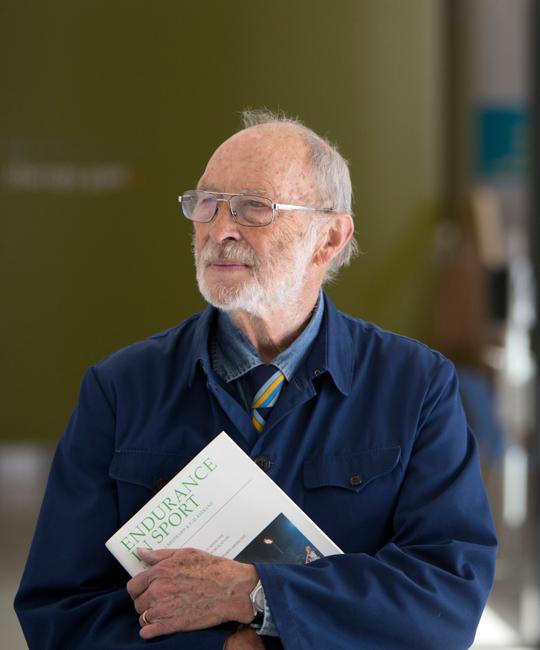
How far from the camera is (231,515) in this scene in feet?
5.65

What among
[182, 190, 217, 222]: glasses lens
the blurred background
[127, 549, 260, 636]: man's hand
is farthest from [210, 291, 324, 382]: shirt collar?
the blurred background

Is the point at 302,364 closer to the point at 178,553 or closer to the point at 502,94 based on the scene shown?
the point at 178,553

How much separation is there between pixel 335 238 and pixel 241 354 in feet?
1.07

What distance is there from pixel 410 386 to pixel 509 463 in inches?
214

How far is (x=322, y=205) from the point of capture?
6.40 feet

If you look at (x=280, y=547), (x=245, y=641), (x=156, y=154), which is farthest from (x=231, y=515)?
(x=156, y=154)

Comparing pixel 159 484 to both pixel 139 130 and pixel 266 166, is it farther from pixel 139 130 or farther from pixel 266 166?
pixel 139 130

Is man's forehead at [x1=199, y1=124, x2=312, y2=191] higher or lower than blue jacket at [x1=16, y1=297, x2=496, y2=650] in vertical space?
higher

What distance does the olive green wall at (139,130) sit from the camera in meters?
4.08

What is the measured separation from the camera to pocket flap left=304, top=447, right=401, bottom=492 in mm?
1784

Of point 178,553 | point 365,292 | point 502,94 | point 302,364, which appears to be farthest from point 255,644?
point 502,94

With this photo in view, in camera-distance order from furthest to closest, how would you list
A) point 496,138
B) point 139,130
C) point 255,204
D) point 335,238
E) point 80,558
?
point 496,138, point 139,130, point 335,238, point 255,204, point 80,558

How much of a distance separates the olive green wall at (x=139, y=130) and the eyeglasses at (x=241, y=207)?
7.21 ft

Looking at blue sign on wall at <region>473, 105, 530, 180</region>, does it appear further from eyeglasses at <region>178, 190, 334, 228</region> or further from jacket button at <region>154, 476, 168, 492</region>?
jacket button at <region>154, 476, 168, 492</region>
